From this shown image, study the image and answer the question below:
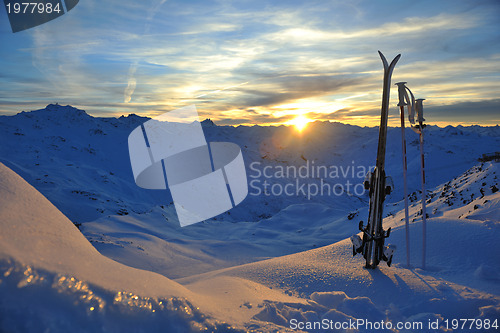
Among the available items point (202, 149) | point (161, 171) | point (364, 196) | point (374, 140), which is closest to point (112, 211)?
point (161, 171)

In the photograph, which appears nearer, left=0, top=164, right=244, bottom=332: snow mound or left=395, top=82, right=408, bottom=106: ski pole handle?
left=0, top=164, right=244, bottom=332: snow mound

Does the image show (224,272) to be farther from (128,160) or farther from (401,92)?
(128,160)

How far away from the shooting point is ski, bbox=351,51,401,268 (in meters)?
4.95

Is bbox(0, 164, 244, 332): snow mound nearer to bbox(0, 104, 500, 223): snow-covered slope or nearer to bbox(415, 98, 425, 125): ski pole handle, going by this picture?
bbox(415, 98, 425, 125): ski pole handle

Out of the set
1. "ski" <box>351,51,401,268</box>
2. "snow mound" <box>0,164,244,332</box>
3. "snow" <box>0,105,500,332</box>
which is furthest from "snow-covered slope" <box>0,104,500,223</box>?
"ski" <box>351,51,401,268</box>

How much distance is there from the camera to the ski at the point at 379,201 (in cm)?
495

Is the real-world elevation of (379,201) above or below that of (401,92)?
below

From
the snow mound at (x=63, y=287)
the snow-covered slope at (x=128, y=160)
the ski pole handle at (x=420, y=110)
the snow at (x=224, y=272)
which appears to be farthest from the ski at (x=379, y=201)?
the snow-covered slope at (x=128, y=160)

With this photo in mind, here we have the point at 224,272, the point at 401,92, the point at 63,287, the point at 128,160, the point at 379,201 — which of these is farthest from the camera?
the point at 128,160

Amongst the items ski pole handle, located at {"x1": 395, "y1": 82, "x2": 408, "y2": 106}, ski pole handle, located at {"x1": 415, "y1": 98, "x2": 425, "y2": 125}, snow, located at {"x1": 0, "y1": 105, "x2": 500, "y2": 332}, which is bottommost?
snow, located at {"x1": 0, "y1": 105, "x2": 500, "y2": 332}

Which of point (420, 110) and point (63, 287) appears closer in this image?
point (63, 287)

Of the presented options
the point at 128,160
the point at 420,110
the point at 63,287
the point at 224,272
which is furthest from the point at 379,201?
the point at 128,160

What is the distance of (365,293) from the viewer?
4422mm

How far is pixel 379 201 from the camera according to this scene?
5012 millimetres
